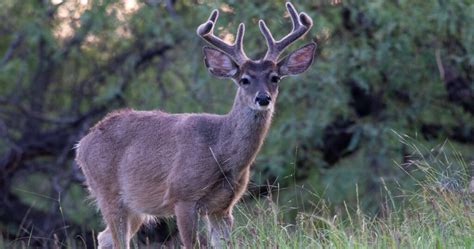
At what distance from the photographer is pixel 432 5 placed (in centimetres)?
1201

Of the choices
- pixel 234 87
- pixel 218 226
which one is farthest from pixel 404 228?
pixel 234 87

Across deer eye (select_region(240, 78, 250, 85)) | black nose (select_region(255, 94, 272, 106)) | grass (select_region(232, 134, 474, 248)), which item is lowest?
grass (select_region(232, 134, 474, 248))

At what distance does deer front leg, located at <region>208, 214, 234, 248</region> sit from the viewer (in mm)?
7211

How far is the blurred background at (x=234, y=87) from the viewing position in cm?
1216

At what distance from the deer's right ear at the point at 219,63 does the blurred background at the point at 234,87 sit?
3.43 meters

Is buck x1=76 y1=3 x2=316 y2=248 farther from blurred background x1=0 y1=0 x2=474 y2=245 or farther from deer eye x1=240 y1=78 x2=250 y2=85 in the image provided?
blurred background x1=0 y1=0 x2=474 y2=245

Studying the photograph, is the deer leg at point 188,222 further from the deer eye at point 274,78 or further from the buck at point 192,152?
the deer eye at point 274,78

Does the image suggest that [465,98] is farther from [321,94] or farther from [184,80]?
[184,80]

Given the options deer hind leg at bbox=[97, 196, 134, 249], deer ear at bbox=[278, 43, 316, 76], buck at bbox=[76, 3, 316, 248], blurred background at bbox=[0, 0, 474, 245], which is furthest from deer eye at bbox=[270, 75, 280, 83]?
blurred background at bbox=[0, 0, 474, 245]

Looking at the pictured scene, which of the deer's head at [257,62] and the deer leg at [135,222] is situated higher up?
the deer's head at [257,62]

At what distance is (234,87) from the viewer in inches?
507

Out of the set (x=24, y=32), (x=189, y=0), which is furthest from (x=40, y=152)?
(x=189, y=0)

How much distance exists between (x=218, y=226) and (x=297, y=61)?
153 centimetres

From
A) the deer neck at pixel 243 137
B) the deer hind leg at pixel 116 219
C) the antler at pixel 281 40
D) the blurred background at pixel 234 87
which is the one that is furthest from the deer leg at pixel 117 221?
the blurred background at pixel 234 87
